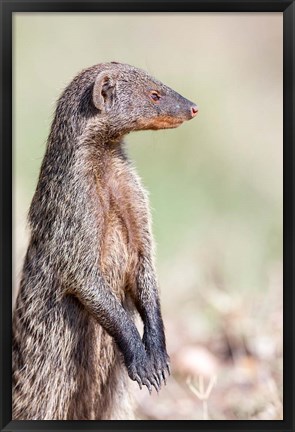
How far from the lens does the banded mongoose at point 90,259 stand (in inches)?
219

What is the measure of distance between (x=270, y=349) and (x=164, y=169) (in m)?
1.88

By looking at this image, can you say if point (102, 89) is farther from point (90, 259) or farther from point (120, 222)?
point (90, 259)

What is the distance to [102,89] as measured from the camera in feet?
18.4

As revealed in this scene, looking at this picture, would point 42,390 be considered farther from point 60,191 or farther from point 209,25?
point 209,25

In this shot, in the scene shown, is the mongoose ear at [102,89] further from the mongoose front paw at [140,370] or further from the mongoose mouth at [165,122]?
the mongoose front paw at [140,370]

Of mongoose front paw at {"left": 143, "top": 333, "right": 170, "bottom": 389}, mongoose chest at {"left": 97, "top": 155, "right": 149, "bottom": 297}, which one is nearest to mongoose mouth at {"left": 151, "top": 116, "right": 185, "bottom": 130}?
mongoose chest at {"left": 97, "top": 155, "right": 149, "bottom": 297}

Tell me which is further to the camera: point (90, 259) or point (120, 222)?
point (120, 222)

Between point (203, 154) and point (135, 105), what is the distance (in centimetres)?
323

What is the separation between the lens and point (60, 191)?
5625 millimetres

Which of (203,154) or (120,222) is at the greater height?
(203,154)

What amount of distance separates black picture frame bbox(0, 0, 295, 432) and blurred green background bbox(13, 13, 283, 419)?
1490 millimetres

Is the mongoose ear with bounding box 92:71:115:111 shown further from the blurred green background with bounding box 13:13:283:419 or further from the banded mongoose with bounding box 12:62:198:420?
the blurred green background with bounding box 13:13:283:419
